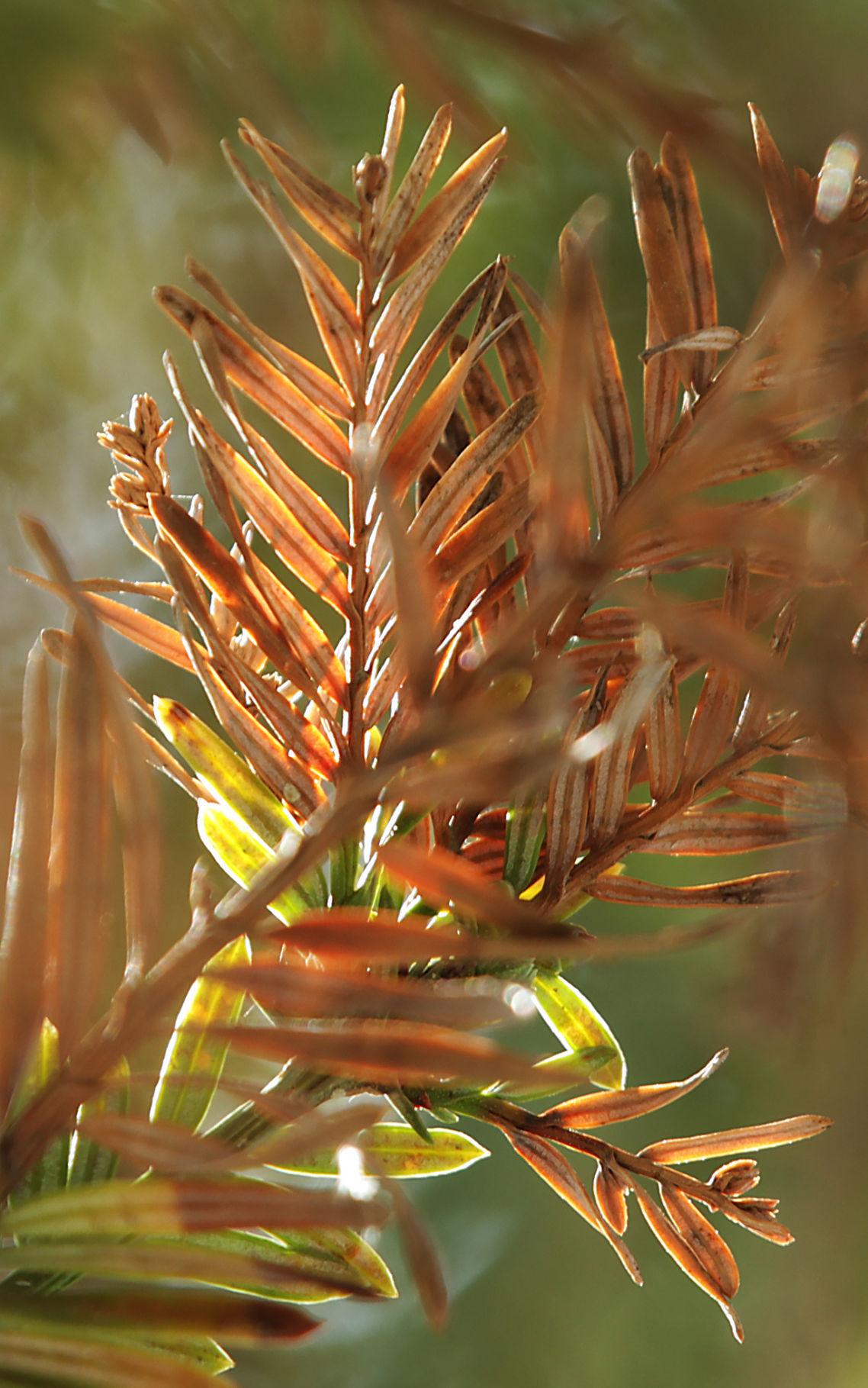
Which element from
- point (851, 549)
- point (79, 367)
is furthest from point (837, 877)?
point (79, 367)

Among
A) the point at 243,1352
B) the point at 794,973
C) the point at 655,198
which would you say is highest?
the point at 655,198

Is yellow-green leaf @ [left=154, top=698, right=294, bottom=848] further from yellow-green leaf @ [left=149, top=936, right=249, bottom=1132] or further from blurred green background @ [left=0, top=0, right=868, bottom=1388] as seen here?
blurred green background @ [left=0, top=0, right=868, bottom=1388]

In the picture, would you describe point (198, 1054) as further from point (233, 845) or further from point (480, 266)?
point (480, 266)

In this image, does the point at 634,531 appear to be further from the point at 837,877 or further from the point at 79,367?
the point at 79,367

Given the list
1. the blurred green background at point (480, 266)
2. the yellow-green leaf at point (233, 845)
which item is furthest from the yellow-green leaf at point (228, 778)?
the blurred green background at point (480, 266)

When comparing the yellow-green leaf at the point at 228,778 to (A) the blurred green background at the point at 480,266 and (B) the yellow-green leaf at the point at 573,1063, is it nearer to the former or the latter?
(B) the yellow-green leaf at the point at 573,1063

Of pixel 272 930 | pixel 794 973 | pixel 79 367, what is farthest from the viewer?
pixel 79 367
